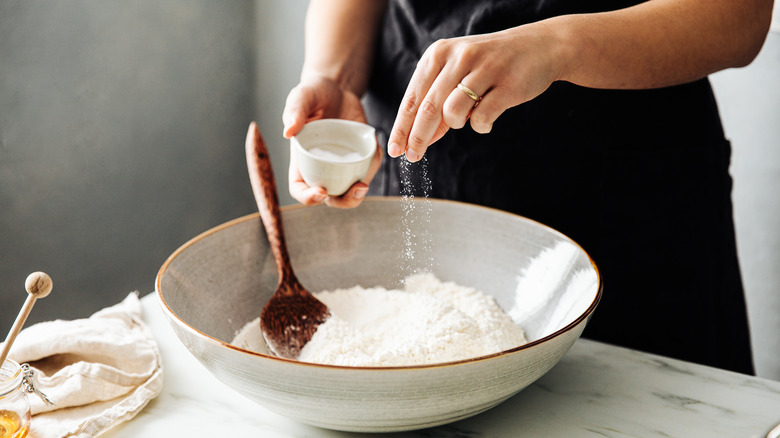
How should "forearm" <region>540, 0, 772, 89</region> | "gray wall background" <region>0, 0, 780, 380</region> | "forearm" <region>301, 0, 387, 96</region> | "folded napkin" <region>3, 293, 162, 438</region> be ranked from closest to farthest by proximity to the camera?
"folded napkin" <region>3, 293, 162, 438</region>
"forearm" <region>540, 0, 772, 89</region>
"forearm" <region>301, 0, 387, 96</region>
"gray wall background" <region>0, 0, 780, 380</region>

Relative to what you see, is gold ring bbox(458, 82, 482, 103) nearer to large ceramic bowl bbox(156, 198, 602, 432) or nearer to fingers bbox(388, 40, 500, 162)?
fingers bbox(388, 40, 500, 162)

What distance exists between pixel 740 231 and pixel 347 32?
1195 millimetres

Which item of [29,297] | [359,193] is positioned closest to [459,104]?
[359,193]

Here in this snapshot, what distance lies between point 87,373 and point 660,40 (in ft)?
2.91

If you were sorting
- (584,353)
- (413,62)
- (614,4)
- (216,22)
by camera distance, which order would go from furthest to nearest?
(216,22), (413,62), (614,4), (584,353)

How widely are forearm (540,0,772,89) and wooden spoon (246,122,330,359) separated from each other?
480mm

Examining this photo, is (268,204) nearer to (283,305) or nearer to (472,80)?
Result: (283,305)

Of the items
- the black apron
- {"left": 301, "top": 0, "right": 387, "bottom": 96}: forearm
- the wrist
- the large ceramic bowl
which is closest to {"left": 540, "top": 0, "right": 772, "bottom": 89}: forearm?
the wrist

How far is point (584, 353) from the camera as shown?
889 millimetres

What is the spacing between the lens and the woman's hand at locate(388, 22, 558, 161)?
72 cm

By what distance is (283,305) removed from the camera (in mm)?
902

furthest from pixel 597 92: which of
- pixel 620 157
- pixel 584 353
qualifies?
pixel 584 353

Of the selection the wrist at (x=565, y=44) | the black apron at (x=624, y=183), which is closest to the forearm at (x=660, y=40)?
the wrist at (x=565, y=44)

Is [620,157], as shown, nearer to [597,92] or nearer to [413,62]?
[597,92]
